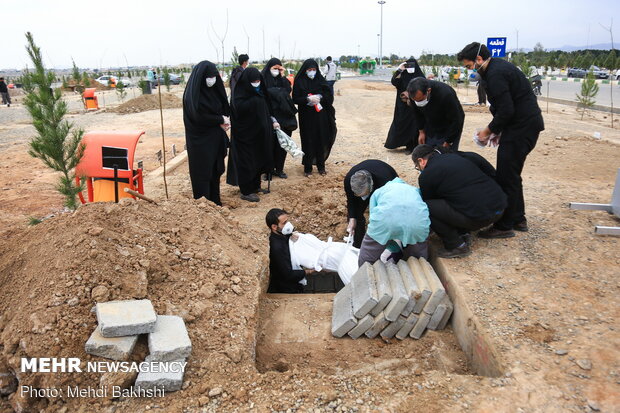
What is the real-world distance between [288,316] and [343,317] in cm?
59

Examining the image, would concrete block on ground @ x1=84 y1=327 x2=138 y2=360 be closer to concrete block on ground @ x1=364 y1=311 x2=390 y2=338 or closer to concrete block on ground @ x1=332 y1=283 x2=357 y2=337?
concrete block on ground @ x1=332 y1=283 x2=357 y2=337

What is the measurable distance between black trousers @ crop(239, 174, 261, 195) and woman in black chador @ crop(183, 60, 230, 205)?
1.42 feet

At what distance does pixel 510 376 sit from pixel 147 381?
190cm

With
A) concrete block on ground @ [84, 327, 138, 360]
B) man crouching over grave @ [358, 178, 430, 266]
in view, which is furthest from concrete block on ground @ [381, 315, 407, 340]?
concrete block on ground @ [84, 327, 138, 360]

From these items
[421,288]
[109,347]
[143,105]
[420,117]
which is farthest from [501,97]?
[143,105]

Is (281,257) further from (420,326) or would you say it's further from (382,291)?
(420,326)

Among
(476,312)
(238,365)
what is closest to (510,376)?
(476,312)

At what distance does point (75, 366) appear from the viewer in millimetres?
2463

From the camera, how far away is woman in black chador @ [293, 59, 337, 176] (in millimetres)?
6418

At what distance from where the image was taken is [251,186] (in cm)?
591

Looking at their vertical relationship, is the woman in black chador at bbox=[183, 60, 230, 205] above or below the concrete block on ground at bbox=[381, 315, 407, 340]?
above

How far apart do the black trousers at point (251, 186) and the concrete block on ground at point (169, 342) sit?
3.14 metres

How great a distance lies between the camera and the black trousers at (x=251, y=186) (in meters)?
5.79

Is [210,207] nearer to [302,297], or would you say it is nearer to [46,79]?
[302,297]
